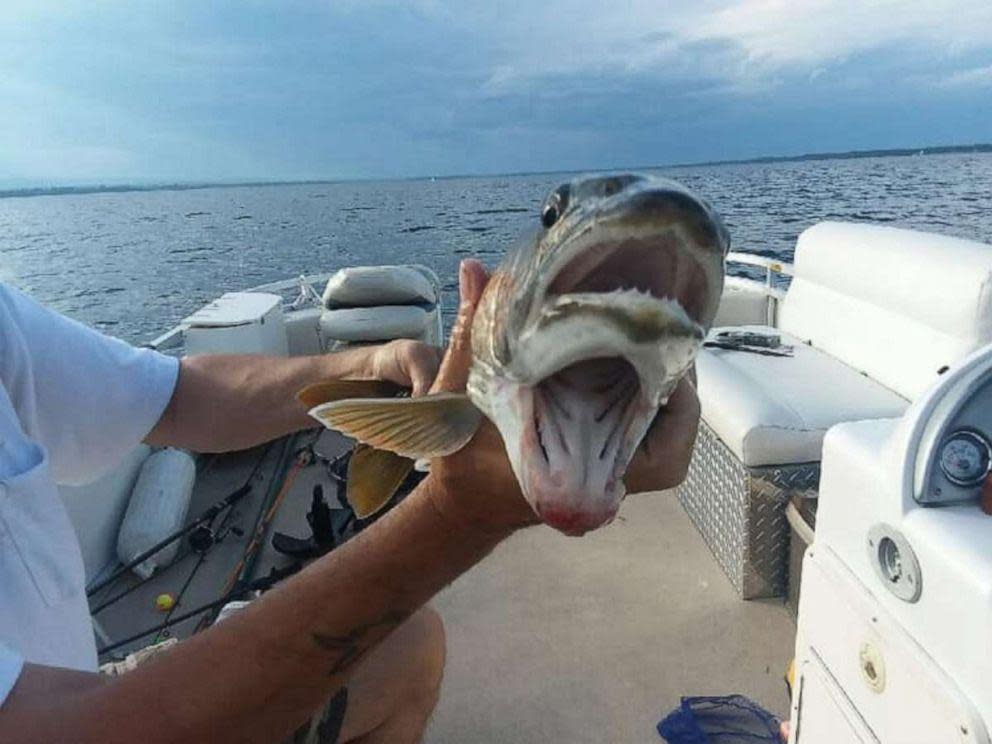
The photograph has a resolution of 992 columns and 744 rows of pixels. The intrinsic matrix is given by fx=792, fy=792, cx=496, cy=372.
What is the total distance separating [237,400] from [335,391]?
843 millimetres

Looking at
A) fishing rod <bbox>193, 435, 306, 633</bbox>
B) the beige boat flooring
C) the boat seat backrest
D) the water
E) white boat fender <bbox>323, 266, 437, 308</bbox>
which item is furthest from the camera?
the water

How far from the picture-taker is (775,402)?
3.80 meters

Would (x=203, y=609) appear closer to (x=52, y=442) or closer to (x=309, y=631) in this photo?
(x=52, y=442)

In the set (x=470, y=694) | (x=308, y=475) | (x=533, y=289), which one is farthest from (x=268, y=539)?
(x=533, y=289)

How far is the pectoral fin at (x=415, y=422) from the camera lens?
1.33 m

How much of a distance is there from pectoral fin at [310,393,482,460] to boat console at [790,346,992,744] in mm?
971

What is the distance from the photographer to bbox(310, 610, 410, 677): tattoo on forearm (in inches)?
55.8

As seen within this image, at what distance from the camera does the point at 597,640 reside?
11.7 ft

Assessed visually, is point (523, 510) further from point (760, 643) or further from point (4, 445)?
point (760, 643)

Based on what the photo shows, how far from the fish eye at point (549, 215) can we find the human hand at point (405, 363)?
988 mm

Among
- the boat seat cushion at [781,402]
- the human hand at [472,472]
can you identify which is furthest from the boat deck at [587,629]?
the human hand at [472,472]

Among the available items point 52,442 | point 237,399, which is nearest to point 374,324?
point 237,399

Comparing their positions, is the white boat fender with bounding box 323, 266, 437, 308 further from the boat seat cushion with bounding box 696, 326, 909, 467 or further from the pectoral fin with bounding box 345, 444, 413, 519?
the pectoral fin with bounding box 345, 444, 413, 519

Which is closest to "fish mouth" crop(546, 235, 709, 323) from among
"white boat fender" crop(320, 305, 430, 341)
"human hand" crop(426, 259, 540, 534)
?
"human hand" crop(426, 259, 540, 534)
